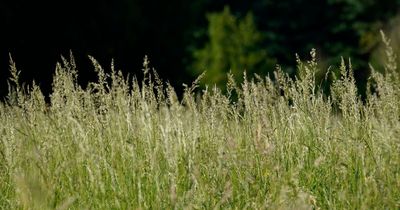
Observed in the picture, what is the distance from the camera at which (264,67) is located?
21.6 metres

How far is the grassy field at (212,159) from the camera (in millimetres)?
3922

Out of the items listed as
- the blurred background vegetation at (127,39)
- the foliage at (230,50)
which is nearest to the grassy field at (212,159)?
the blurred background vegetation at (127,39)

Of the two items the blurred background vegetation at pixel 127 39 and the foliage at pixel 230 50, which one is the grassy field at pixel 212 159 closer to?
the blurred background vegetation at pixel 127 39

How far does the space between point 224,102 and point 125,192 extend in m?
0.96

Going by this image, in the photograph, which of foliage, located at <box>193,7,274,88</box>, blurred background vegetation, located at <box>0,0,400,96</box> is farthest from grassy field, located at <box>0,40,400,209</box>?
foliage, located at <box>193,7,274,88</box>

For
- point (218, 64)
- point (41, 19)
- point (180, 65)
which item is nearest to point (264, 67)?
point (218, 64)

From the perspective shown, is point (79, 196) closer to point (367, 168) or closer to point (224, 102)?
point (224, 102)

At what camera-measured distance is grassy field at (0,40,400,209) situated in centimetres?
392

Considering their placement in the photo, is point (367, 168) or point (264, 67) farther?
point (264, 67)

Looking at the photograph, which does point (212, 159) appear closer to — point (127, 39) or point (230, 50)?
point (127, 39)

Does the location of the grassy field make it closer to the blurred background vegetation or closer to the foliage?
the blurred background vegetation

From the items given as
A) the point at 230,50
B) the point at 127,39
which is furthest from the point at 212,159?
the point at 230,50

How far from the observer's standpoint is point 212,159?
430 cm

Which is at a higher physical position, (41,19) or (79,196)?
(41,19)
